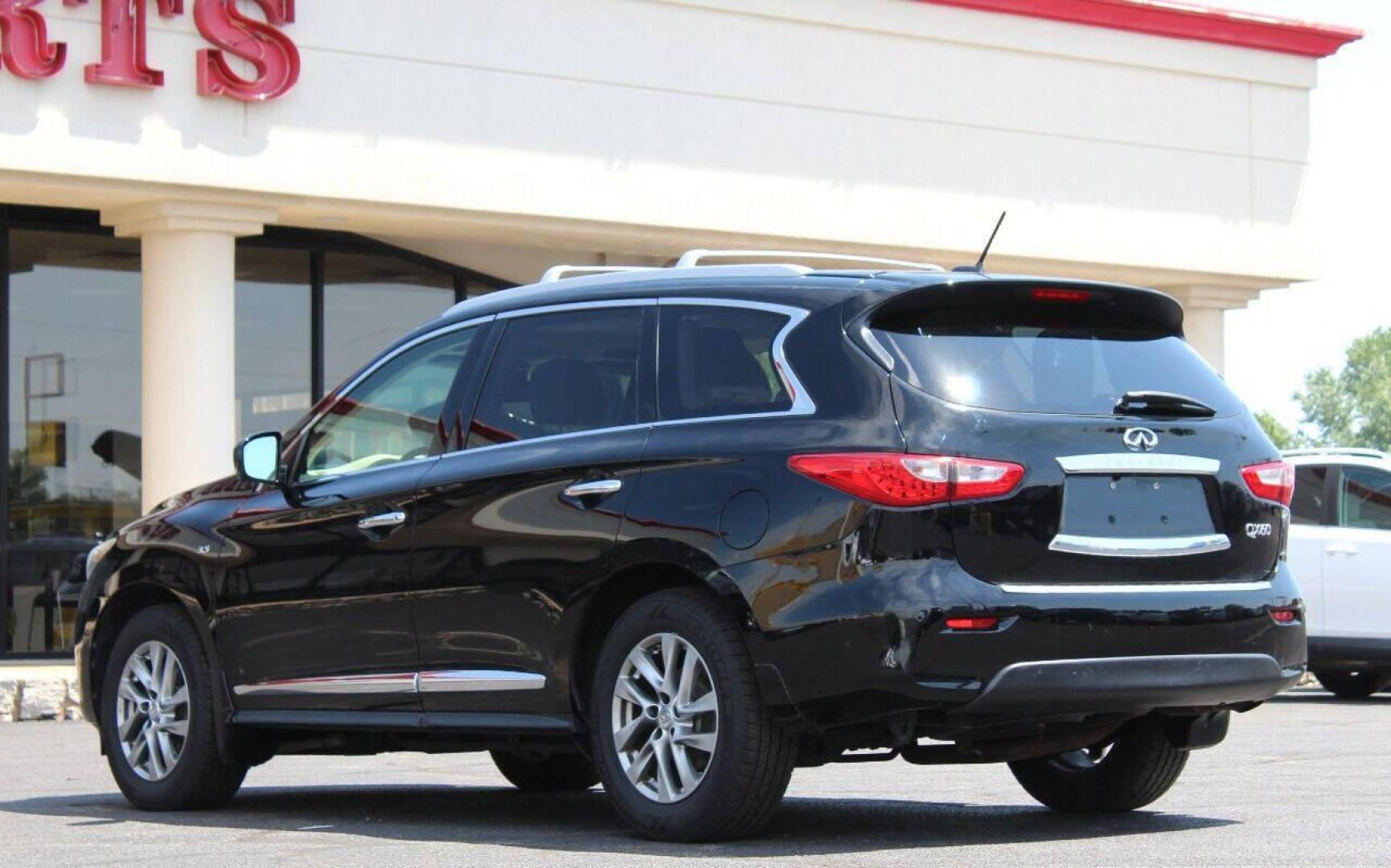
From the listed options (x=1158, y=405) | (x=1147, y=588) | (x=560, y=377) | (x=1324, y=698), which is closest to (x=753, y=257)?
A: (x=560, y=377)

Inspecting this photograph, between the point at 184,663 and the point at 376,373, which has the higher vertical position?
the point at 376,373

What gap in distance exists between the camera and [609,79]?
20641 mm

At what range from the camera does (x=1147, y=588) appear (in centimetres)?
718

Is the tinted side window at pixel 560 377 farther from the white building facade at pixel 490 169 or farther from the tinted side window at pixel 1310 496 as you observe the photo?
the white building facade at pixel 490 169

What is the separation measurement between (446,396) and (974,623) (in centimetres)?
245

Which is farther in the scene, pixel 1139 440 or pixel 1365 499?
pixel 1365 499

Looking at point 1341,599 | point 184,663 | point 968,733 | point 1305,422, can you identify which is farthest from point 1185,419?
point 1305,422

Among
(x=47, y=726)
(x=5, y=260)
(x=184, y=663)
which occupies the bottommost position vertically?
(x=47, y=726)

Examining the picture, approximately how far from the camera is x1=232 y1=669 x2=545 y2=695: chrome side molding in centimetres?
790

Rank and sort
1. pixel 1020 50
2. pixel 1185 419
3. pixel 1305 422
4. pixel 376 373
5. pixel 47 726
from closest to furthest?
pixel 1185 419, pixel 376 373, pixel 47 726, pixel 1020 50, pixel 1305 422

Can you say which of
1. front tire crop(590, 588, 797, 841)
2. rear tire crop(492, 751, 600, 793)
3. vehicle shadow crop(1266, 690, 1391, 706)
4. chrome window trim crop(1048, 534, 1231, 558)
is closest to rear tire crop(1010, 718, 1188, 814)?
chrome window trim crop(1048, 534, 1231, 558)

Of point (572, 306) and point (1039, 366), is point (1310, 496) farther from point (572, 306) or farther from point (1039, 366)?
point (1039, 366)

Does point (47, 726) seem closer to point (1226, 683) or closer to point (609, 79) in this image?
point (609, 79)

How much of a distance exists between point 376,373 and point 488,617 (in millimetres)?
1404
